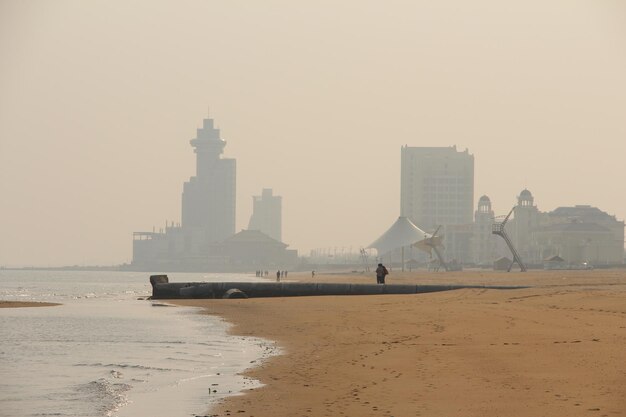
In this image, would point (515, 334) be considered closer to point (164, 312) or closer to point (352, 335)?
point (352, 335)

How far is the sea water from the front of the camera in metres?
15.8

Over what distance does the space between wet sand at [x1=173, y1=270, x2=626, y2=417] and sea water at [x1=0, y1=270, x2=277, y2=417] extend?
0.82 metres

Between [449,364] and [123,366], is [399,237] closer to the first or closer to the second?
[123,366]

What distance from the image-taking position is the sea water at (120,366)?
51.8ft

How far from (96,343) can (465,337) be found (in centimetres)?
904

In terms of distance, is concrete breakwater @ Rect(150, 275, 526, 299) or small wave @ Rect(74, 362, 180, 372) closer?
small wave @ Rect(74, 362, 180, 372)

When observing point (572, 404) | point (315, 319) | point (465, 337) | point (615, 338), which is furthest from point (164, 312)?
point (572, 404)

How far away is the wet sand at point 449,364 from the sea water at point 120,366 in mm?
822

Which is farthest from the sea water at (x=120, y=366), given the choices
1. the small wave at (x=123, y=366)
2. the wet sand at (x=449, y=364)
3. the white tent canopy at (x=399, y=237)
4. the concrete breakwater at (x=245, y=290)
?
the white tent canopy at (x=399, y=237)

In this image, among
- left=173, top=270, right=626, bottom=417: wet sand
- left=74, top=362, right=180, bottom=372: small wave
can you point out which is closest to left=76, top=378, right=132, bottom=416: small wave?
left=173, top=270, right=626, bottom=417: wet sand

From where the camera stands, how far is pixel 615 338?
22031 mm

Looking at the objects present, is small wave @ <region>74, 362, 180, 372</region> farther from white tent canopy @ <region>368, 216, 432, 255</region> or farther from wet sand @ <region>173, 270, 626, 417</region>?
white tent canopy @ <region>368, 216, 432, 255</region>

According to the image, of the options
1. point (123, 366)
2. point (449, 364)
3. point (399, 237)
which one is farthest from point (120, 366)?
point (399, 237)

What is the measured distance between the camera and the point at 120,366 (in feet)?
69.4
